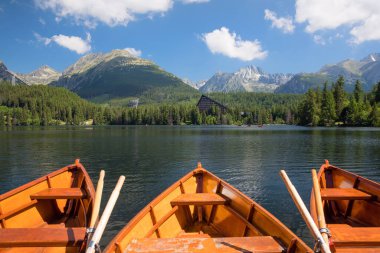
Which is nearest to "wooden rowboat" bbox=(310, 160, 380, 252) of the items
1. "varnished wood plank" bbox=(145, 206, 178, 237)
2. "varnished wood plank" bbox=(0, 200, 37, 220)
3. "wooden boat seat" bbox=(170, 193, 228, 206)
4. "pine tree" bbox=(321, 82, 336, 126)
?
"wooden boat seat" bbox=(170, 193, 228, 206)

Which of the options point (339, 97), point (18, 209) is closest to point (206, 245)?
point (18, 209)

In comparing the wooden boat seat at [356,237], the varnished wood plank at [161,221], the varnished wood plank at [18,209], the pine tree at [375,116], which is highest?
the pine tree at [375,116]

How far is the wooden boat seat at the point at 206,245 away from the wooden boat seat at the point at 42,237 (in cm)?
162

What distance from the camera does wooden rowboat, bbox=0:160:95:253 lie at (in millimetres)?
9328

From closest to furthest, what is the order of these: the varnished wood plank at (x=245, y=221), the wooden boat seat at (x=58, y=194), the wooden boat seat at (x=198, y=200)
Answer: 1. the varnished wood plank at (x=245, y=221)
2. the wooden boat seat at (x=198, y=200)
3. the wooden boat seat at (x=58, y=194)

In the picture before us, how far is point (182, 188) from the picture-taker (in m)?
14.6

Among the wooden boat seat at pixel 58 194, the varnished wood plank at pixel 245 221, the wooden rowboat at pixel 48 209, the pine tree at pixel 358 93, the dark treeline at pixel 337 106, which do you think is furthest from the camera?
the pine tree at pixel 358 93

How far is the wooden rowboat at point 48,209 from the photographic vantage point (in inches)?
367

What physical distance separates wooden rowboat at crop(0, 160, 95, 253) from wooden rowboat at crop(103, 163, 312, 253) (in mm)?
2077

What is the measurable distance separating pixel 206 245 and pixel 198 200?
4040 millimetres

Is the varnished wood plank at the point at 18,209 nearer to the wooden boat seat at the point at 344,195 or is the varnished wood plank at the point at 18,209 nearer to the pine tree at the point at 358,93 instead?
the wooden boat seat at the point at 344,195

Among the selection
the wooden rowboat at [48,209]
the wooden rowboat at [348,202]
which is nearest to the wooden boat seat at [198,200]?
the wooden rowboat at [348,202]

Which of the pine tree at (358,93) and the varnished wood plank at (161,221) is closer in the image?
the varnished wood plank at (161,221)

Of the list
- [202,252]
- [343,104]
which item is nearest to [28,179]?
[202,252]
